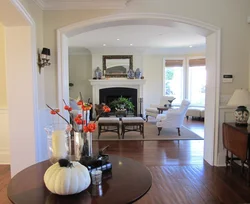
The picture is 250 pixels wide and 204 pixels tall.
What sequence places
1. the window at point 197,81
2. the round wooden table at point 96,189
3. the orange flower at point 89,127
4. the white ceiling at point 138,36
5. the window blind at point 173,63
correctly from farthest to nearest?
the window blind at point 173,63, the window at point 197,81, the white ceiling at point 138,36, the orange flower at point 89,127, the round wooden table at point 96,189

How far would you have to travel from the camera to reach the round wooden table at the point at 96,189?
1.33m

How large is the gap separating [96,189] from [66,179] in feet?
0.76

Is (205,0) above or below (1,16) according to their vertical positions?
above

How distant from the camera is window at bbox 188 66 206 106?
923 centimetres

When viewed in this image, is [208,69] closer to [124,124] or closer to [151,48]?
[124,124]

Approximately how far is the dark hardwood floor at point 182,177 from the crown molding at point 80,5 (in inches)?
105

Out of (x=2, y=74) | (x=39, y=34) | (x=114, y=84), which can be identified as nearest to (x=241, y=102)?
(x=39, y=34)

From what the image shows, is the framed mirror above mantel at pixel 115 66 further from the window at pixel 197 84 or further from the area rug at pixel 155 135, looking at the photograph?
the area rug at pixel 155 135

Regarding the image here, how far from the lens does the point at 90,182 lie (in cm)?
148

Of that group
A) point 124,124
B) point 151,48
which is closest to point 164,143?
point 124,124

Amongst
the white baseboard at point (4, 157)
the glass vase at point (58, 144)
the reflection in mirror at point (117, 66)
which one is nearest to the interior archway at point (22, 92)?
the white baseboard at point (4, 157)

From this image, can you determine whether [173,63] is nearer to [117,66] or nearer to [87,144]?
[117,66]

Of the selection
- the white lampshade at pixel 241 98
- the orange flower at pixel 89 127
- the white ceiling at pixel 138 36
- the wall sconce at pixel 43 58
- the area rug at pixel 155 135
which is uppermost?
the white ceiling at pixel 138 36

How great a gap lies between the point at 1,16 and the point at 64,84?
1424 mm
